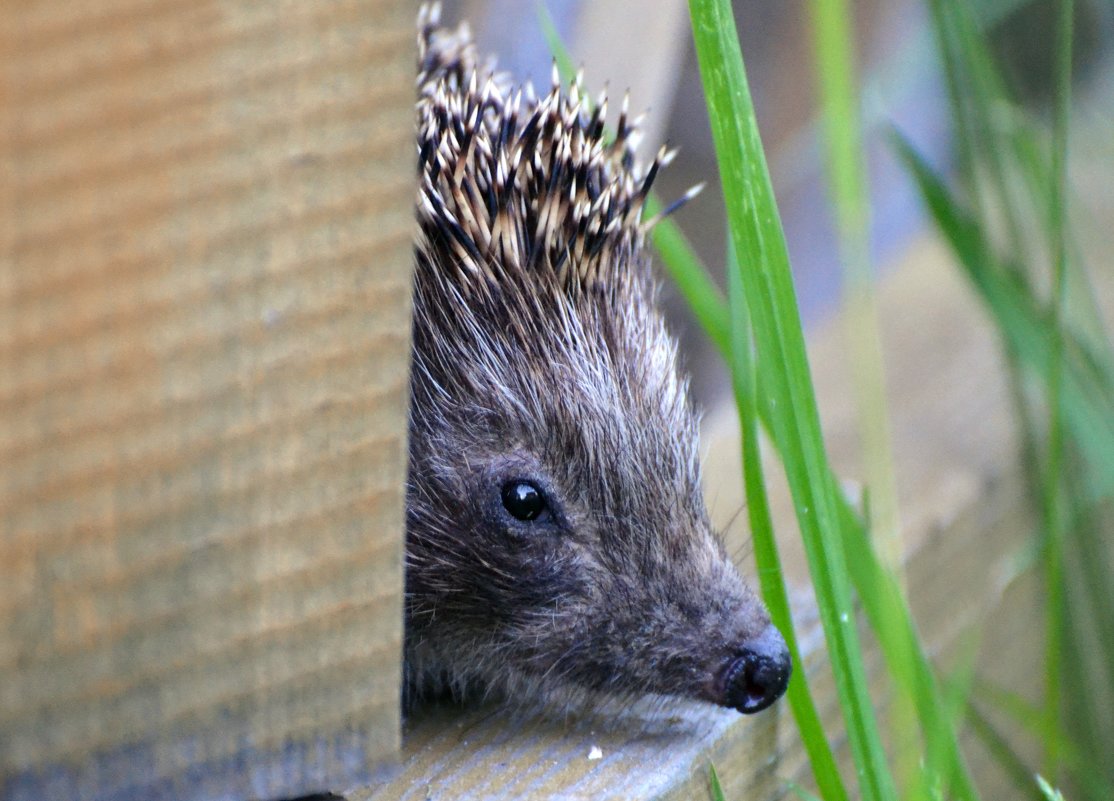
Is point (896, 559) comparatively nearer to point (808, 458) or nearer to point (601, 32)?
point (808, 458)

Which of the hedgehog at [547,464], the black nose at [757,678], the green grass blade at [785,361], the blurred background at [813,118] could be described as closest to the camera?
the green grass blade at [785,361]


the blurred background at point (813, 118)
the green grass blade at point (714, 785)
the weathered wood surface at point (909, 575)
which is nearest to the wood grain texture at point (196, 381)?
the weathered wood surface at point (909, 575)

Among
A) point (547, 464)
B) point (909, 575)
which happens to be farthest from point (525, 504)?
point (909, 575)

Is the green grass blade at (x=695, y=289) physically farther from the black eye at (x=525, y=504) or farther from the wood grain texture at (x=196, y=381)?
the wood grain texture at (x=196, y=381)

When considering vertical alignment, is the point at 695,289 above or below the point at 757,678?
above

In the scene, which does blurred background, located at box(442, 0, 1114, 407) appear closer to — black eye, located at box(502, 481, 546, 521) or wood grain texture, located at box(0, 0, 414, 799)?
black eye, located at box(502, 481, 546, 521)

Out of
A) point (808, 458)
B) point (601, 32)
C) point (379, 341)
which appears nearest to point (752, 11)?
point (601, 32)

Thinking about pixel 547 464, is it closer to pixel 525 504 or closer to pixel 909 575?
pixel 525 504
